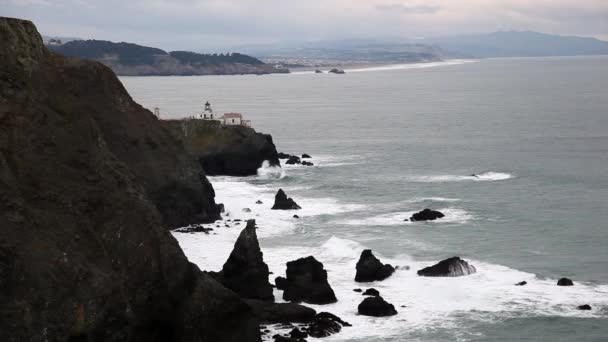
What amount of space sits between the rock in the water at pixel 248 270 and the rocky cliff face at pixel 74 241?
8417 mm

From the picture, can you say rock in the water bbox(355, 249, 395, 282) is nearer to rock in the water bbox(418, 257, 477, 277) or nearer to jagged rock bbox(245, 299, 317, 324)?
rock in the water bbox(418, 257, 477, 277)

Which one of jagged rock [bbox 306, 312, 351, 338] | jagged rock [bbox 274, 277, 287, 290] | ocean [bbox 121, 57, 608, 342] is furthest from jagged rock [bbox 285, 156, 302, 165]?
jagged rock [bbox 306, 312, 351, 338]

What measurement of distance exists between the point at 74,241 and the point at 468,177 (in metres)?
61.1

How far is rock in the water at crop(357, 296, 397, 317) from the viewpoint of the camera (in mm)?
40000

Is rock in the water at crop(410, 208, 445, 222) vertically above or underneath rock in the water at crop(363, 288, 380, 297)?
underneath

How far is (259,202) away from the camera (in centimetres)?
7094

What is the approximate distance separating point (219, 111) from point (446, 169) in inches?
3165

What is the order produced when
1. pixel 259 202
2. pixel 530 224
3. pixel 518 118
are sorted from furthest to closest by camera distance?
pixel 518 118 → pixel 259 202 → pixel 530 224

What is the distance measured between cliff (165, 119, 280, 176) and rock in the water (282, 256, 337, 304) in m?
46.0

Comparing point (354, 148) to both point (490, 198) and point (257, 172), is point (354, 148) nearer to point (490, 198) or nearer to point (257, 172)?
point (257, 172)

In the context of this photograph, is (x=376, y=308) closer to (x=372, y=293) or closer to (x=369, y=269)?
(x=372, y=293)

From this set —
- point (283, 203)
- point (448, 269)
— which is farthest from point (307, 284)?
point (283, 203)

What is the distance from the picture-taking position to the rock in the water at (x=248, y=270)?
1610 inches

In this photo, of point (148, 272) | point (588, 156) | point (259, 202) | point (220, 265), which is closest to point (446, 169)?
point (588, 156)
